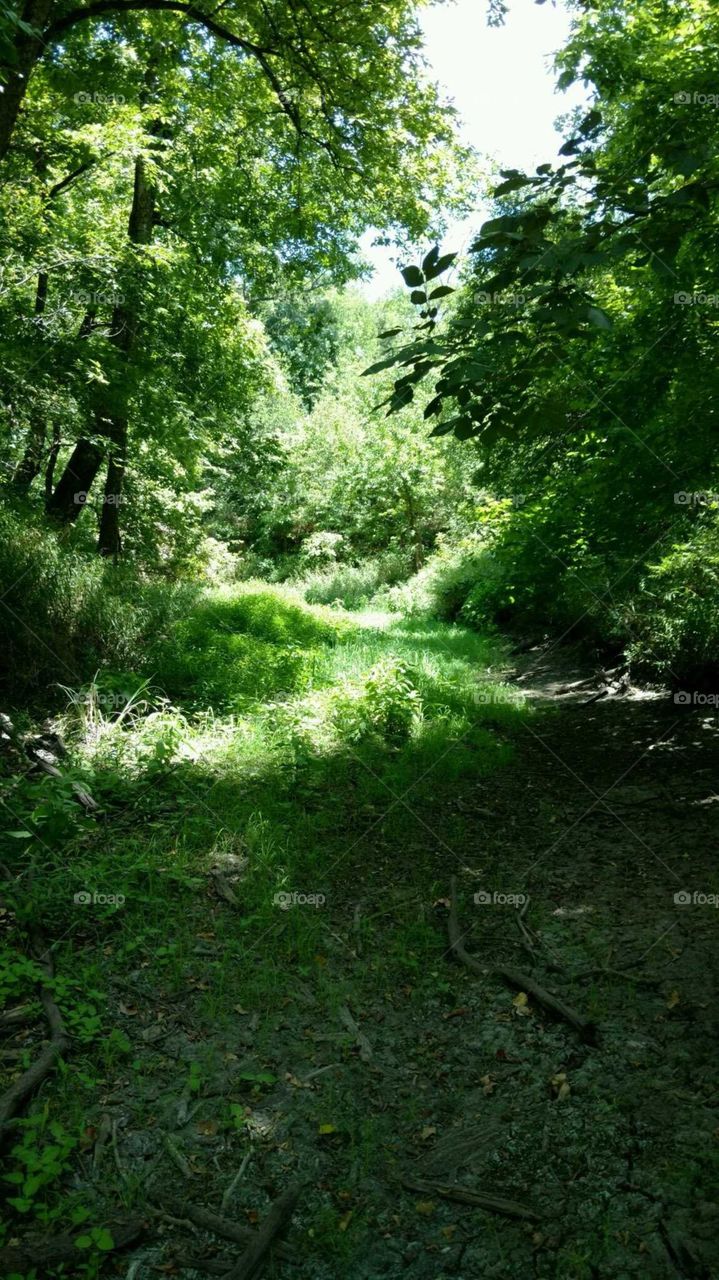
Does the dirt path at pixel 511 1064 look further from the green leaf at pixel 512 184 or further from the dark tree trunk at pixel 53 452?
the dark tree trunk at pixel 53 452

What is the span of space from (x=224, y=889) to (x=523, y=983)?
5.63ft

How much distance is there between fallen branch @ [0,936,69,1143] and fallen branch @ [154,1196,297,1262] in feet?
1.98

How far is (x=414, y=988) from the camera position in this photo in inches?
143

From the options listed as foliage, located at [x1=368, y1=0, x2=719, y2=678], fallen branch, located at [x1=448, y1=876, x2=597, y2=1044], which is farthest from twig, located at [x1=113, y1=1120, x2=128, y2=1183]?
foliage, located at [x1=368, y1=0, x2=719, y2=678]

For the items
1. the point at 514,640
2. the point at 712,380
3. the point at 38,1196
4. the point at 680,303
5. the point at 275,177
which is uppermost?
the point at 275,177

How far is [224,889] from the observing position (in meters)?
4.25

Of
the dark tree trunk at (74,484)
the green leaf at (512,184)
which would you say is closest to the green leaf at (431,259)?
the green leaf at (512,184)

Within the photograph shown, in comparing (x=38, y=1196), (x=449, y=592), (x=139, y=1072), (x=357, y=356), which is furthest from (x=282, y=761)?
(x=357, y=356)

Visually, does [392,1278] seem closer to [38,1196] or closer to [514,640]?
[38,1196]

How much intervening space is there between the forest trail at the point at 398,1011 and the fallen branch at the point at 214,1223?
1cm

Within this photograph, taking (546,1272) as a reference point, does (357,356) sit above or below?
above

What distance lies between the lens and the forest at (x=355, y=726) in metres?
2.50

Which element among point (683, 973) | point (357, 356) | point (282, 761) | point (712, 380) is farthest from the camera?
point (357, 356)

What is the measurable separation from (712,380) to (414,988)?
13.0ft
